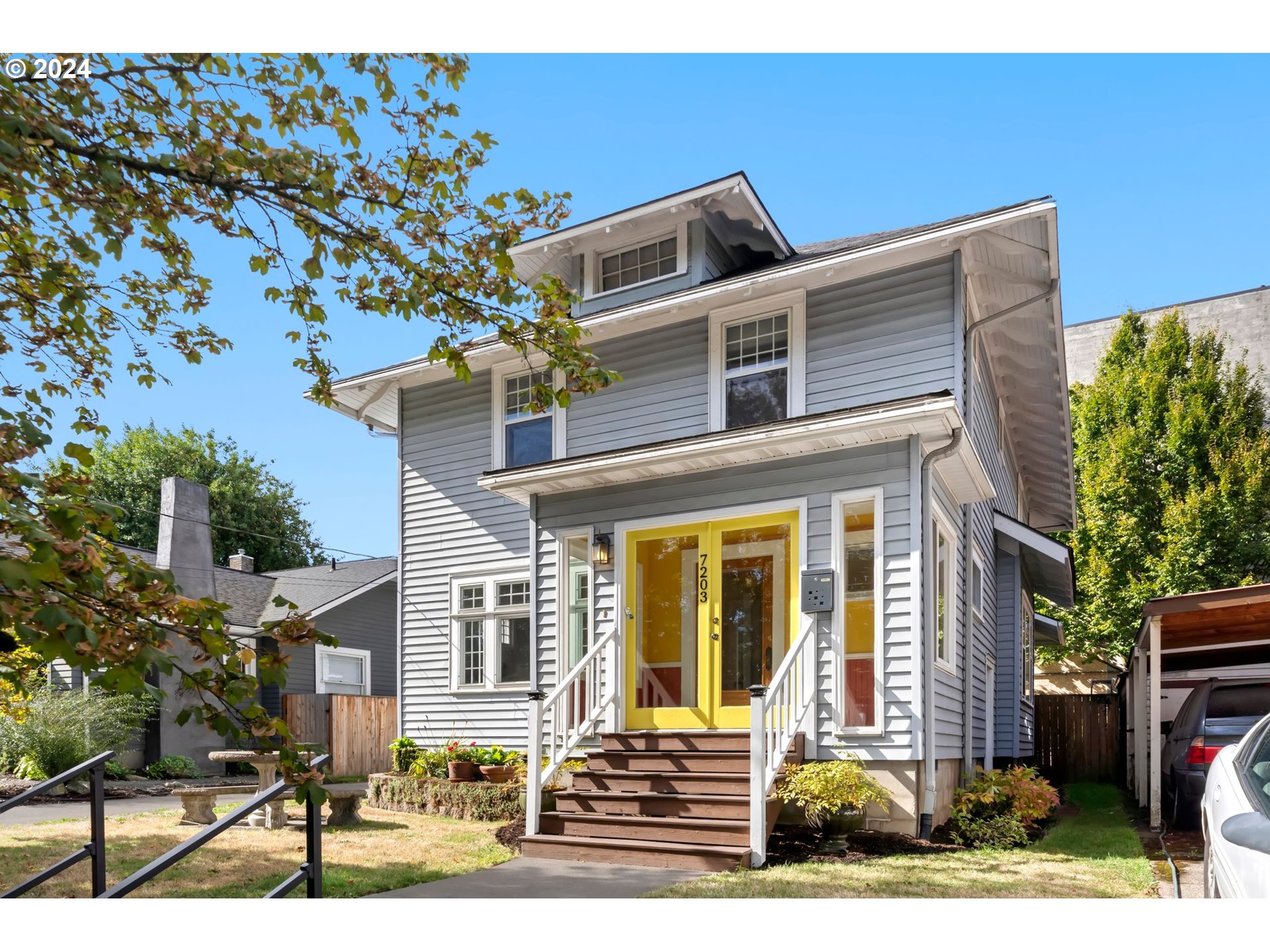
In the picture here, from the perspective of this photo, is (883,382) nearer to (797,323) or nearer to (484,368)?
(797,323)

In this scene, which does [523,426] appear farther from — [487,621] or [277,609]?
[277,609]

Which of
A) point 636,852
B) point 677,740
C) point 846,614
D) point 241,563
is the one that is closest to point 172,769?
point 241,563

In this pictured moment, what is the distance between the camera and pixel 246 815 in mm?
3830

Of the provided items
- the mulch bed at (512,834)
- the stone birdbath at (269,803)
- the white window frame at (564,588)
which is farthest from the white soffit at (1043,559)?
the stone birdbath at (269,803)

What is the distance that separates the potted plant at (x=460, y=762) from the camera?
36.4ft

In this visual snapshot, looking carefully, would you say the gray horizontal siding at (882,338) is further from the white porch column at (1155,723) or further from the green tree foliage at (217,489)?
the green tree foliage at (217,489)

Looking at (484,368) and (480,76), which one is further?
(484,368)

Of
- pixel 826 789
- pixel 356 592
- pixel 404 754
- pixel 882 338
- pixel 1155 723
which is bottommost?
pixel 404 754

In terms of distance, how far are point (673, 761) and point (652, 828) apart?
96 cm

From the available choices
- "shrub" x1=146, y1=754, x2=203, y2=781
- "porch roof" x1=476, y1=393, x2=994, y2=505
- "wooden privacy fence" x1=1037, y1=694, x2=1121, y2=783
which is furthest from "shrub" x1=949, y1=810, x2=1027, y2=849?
"shrub" x1=146, y1=754, x2=203, y2=781

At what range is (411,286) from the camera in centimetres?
557

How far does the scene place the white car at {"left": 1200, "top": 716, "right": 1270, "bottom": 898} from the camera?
296 cm
